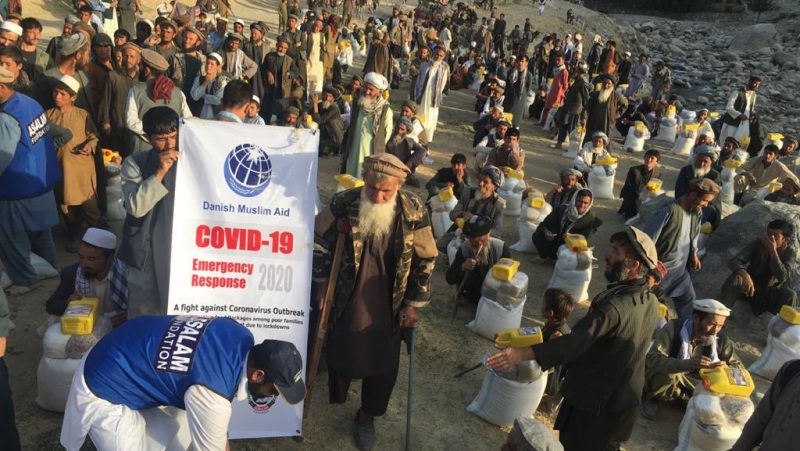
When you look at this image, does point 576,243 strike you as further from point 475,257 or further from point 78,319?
point 78,319

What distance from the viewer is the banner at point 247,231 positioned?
330 cm

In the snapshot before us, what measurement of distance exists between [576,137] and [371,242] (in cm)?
915

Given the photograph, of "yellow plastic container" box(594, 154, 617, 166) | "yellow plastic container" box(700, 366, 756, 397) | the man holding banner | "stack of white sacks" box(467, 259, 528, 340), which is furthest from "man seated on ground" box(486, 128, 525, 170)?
the man holding banner

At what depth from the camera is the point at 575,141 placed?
11.7m

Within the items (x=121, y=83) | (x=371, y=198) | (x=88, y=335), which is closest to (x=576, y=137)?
(x=121, y=83)

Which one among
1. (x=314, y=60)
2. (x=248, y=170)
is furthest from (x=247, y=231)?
(x=314, y=60)

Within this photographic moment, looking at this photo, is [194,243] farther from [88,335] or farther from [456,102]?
[456,102]

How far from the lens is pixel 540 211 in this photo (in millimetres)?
7422

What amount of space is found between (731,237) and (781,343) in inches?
89.2

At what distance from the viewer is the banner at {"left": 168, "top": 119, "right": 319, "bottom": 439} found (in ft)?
10.8

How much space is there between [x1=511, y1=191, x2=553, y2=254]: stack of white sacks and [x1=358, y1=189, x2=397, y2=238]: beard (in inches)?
168

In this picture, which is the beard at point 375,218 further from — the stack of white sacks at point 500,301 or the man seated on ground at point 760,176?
the man seated on ground at point 760,176

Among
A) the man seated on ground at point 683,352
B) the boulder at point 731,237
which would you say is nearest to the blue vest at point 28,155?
the man seated on ground at point 683,352

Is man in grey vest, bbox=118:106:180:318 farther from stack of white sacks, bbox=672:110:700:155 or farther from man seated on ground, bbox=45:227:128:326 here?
stack of white sacks, bbox=672:110:700:155
